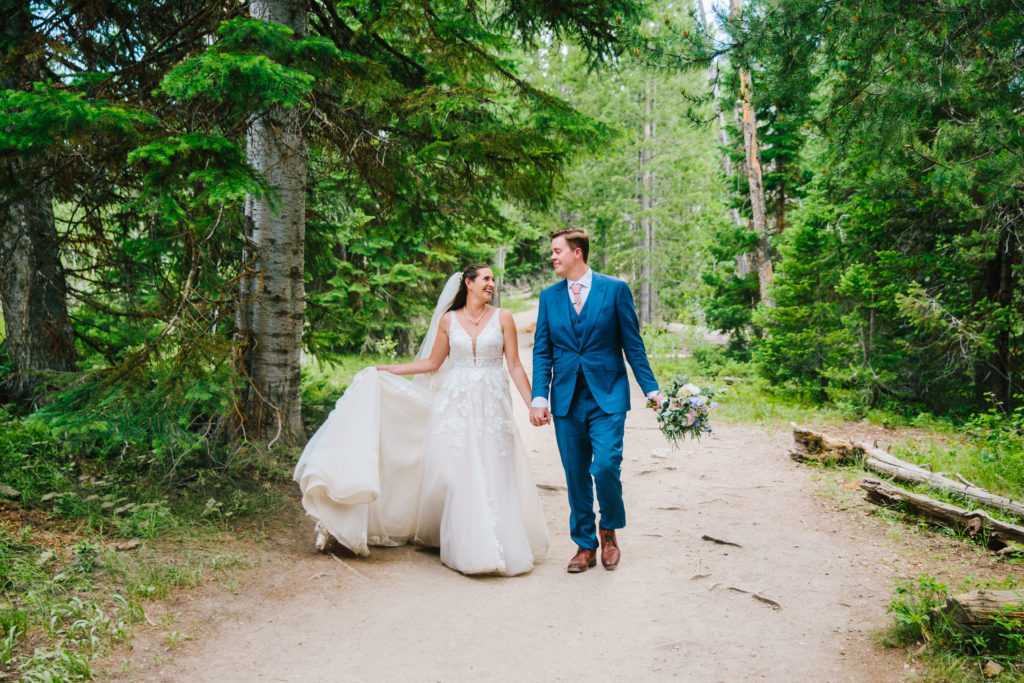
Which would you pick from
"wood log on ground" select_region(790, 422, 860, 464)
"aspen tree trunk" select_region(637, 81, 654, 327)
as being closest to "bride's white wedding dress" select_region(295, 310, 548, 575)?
"wood log on ground" select_region(790, 422, 860, 464)

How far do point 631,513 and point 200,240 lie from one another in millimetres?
4959

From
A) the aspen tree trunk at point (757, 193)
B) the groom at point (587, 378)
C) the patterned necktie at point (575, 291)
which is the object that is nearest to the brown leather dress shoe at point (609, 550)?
the groom at point (587, 378)

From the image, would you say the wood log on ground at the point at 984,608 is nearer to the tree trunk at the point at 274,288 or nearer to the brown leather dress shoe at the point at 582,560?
the brown leather dress shoe at the point at 582,560

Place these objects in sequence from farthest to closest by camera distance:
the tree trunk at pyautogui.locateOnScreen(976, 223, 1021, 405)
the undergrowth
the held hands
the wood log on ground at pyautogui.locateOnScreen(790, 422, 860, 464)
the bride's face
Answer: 1. the tree trunk at pyautogui.locateOnScreen(976, 223, 1021, 405)
2. the wood log on ground at pyautogui.locateOnScreen(790, 422, 860, 464)
3. the bride's face
4. the held hands
5. the undergrowth

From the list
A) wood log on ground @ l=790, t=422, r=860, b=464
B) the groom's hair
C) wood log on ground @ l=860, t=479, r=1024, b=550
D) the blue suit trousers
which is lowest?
wood log on ground @ l=860, t=479, r=1024, b=550

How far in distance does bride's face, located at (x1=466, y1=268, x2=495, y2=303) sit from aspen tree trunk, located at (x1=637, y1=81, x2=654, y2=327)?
20.5 meters

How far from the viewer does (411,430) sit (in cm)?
592

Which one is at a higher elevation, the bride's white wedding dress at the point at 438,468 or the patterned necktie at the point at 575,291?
the patterned necktie at the point at 575,291

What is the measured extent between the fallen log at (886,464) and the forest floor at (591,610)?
2.67ft

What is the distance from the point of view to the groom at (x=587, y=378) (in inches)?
196

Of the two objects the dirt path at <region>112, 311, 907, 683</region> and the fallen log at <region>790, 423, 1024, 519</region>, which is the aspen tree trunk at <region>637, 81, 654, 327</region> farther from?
the dirt path at <region>112, 311, 907, 683</region>

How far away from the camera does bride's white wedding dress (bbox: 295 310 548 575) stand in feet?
17.0

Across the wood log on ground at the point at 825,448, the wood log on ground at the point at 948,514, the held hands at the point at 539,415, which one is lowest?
the wood log on ground at the point at 948,514

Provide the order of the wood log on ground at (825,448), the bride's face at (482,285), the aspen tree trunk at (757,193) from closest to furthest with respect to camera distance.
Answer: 1. the bride's face at (482,285)
2. the wood log on ground at (825,448)
3. the aspen tree trunk at (757,193)
